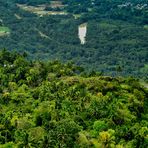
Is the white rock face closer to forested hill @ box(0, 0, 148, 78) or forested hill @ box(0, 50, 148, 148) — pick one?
forested hill @ box(0, 0, 148, 78)

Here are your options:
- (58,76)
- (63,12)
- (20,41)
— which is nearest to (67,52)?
(20,41)

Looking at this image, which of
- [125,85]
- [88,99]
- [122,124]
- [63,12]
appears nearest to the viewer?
[122,124]

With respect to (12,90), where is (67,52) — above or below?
below

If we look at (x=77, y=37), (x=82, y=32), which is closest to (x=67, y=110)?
(x=77, y=37)

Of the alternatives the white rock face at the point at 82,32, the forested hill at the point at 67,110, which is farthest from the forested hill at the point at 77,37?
the forested hill at the point at 67,110

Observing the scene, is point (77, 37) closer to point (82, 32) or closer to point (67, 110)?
point (82, 32)

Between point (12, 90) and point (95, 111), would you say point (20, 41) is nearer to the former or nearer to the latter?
point (12, 90)

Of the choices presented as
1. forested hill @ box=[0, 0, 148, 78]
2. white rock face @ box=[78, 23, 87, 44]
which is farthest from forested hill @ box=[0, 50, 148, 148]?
white rock face @ box=[78, 23, 87, 44]
